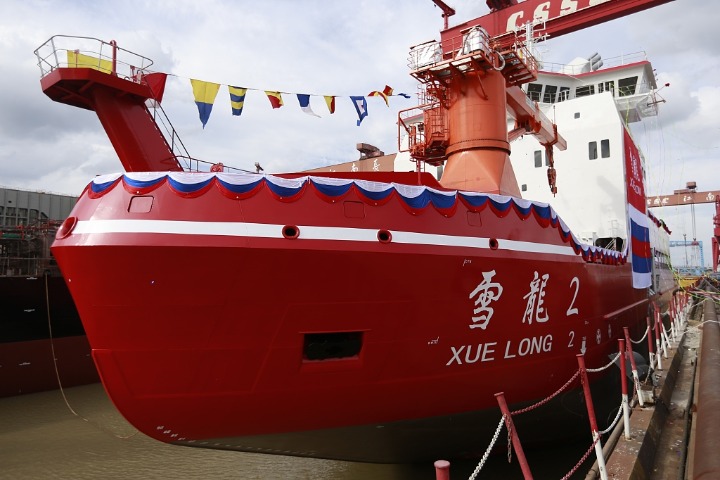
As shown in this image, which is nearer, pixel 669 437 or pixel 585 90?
pixel 669 437

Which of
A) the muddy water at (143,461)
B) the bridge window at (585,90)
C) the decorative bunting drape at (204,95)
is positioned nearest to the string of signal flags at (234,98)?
the decorative bunting drape at (204,95)

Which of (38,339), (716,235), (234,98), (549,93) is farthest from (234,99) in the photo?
(716,235)

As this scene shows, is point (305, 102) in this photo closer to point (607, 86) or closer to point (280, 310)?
point (280, 310)

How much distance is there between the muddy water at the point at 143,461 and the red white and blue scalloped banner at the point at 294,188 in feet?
11.3

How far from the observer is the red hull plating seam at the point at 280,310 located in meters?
4.47

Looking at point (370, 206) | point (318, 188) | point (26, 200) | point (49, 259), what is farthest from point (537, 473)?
point (26, 200)

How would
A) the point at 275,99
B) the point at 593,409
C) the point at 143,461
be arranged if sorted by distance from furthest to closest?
the point at 275,99, the point at 143,461, the point at 593,409

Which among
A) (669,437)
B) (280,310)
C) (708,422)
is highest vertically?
(280,310)

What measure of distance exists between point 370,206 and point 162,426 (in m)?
3.25

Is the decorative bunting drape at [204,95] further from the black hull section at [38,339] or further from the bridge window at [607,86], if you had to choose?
the bridge window at [607,86]

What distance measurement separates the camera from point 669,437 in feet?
21.3

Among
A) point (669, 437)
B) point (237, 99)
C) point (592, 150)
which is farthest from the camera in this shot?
point (592, 150)

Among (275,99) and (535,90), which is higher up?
(535,90)

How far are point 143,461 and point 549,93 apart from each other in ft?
55.1
